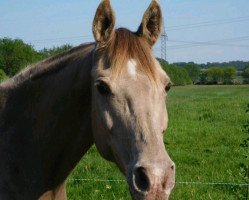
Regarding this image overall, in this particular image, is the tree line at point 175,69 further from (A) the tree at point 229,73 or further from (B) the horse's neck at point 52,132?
(B) the horse's neck at point 52,132

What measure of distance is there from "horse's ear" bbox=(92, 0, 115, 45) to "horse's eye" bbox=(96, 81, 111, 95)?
1.22 ft

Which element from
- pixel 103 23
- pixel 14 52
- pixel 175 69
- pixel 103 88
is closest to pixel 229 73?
pixel 175 69

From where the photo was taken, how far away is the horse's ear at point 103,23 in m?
3.26

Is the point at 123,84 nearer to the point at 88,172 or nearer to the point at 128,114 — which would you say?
the point at 128,114

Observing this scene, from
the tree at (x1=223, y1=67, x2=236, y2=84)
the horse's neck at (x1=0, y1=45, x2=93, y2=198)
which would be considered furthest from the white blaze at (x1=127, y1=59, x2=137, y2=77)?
the tree at (x1=223, y1=67, x2=236, y2=84)

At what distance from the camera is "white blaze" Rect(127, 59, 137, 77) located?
305cm

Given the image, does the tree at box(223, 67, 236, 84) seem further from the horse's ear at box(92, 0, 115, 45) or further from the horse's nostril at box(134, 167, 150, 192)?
the horse's nostril at box(134, 167, 150, 192)

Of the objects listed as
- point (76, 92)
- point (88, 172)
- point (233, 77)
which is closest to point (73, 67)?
point (76, 92)

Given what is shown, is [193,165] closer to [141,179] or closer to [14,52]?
[141,179]

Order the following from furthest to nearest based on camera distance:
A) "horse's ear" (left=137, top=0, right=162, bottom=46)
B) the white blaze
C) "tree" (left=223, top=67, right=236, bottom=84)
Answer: "tree" (left=223, top=67, right=236, bottom=84) < "horse's ear" (left=137, top=0, right=162, bottom=46) < the white blaze

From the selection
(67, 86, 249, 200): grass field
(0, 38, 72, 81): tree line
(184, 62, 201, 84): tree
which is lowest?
(184, 62, 201, 84): tree

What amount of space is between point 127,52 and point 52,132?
0.91 metres

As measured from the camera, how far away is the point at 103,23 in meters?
3.31

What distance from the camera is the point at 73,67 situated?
3.61m
